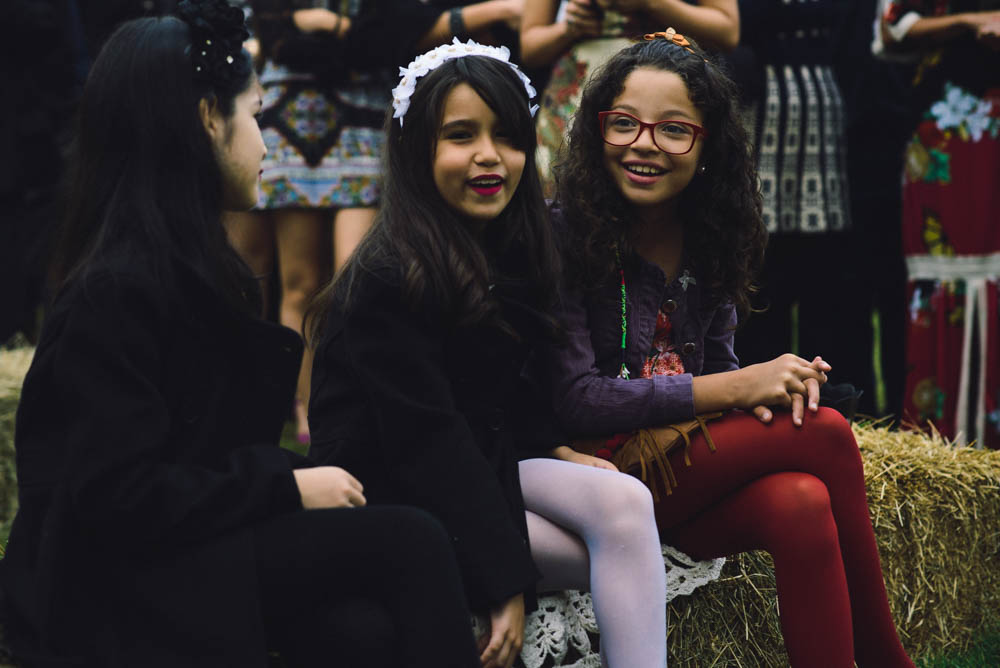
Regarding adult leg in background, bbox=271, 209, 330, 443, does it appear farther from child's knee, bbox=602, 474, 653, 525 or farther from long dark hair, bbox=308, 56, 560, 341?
child's knee, bbox=602, 474, 653, 525

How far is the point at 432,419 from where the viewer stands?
194 centimetres

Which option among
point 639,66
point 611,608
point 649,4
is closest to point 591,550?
point 611,608

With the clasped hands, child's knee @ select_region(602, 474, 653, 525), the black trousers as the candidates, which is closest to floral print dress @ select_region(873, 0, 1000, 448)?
the clasped hands

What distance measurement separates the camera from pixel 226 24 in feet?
5.89

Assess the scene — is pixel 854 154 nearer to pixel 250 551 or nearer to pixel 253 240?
pixel 253 240

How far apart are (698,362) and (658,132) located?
1.62 ft

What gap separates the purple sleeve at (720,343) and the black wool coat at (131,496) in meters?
1.15

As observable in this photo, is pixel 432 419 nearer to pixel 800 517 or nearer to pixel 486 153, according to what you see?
pixel 486 153

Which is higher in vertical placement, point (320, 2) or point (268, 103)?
point (320, 2)

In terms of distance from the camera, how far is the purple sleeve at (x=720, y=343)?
→ 2.52 m

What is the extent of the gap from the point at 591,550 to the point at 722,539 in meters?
0.33

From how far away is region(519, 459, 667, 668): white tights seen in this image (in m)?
1.95

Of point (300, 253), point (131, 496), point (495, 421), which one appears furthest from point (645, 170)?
point (300, 253)

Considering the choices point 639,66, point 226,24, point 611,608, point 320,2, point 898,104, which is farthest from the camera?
point 898,104
